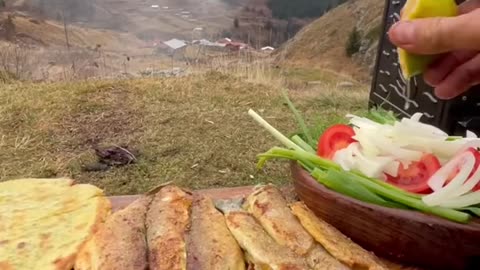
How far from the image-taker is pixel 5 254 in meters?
1.75

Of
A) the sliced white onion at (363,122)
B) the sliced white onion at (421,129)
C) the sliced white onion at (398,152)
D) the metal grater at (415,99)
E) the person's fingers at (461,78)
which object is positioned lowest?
the metal grater at (415,99)

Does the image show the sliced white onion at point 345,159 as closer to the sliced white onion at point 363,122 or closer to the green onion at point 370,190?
the green onion at point 370,190

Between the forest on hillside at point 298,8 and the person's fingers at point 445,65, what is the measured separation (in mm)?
21567

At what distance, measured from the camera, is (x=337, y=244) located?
65.9 inches

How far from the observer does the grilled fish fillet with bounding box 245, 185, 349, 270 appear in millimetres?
1629

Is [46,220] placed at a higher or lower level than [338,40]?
higher

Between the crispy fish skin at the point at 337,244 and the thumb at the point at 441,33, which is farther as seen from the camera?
the crispy fish skin at the point at 337,244

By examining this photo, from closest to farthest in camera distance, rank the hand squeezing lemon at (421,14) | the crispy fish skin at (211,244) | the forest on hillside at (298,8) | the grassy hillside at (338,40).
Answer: the crispy fish skin at (211,244) → the hand squeezing lemon at (421,14) → the grassy hillside at (338,40) → the forest on hillside at (298,8)

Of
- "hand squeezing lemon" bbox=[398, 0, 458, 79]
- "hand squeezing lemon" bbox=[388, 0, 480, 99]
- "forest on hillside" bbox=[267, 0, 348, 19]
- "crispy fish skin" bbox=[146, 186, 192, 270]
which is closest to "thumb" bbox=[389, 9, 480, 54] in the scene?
"hand squeezing lemon" bbox=[388, 0, 480, 99]

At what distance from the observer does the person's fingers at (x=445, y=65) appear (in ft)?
6.41

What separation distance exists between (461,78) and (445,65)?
88 mm

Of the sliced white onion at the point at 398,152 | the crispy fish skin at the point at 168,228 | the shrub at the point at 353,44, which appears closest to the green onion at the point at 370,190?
the sliced white onion at the point at 398,152

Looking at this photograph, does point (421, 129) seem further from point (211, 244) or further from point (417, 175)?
point (211, 244)

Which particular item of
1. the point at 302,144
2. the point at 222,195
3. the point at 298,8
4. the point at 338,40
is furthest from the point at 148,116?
the point at 298,8
